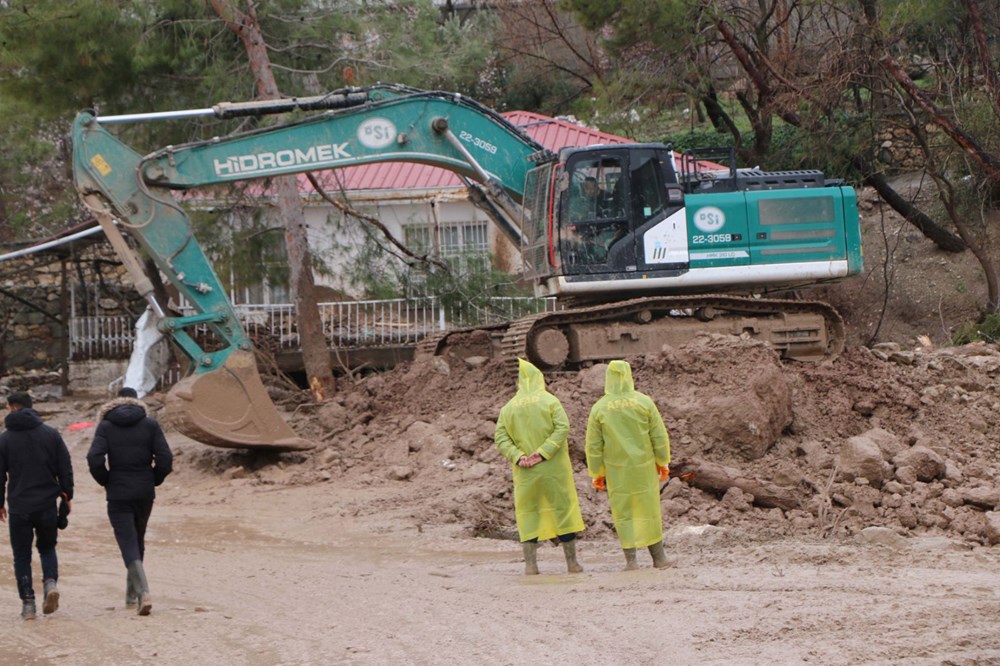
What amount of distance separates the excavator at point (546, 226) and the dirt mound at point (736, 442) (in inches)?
33.1

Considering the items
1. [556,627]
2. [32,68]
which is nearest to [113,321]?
[32,68]

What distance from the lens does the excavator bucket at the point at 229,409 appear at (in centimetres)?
1390

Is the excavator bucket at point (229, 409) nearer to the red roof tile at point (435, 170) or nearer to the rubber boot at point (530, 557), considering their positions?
the rubber boot at point (530, 557)

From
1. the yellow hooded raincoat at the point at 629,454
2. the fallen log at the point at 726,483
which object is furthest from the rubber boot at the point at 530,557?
the fallen log at the point at 726,483

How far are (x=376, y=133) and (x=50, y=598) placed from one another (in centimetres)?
786

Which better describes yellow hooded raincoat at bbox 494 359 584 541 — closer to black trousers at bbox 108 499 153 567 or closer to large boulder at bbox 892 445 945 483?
black trousers at bbox 108 499 153 567

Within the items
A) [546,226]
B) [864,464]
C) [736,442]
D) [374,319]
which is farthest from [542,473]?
[374,319]

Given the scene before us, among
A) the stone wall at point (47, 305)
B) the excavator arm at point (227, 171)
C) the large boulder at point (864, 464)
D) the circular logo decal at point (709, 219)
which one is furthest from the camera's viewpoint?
the stone wall at point (47, 305)

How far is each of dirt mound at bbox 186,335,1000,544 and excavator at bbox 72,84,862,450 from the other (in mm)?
841

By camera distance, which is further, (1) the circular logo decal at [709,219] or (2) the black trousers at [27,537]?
(1) the circular logo decal at [709,219]

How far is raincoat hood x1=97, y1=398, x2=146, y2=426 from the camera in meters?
8.92

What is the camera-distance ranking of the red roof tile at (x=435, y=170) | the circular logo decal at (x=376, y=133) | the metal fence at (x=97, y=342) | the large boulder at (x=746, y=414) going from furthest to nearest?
the red roof tile at (x=435, y=170), the metal fence at (x=97, y=342), the circular logo decal at (x=376, y=133), the large boulder at (x=746, y=414)

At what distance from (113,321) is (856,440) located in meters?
15.1

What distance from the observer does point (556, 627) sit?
7.58 m
